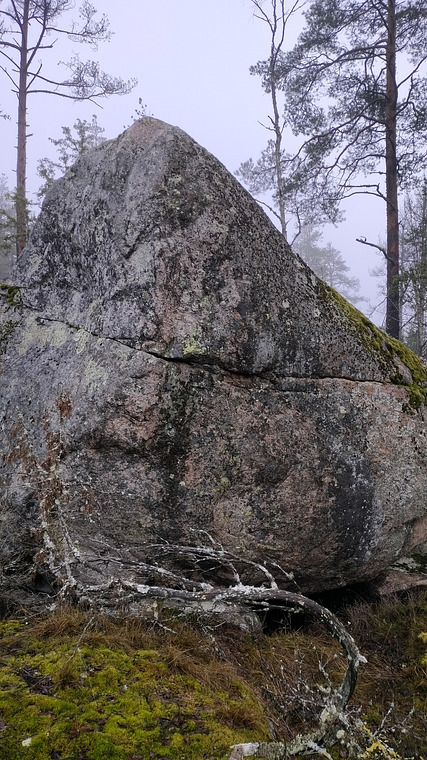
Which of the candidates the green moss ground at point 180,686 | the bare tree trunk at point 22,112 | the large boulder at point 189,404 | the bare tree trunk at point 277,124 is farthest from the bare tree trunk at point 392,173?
the bare tree trunk at point 22,112

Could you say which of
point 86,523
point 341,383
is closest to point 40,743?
point 86,523

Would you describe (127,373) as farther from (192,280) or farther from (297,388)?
(297,388)

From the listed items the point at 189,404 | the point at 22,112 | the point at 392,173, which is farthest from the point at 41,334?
the point at 22,112

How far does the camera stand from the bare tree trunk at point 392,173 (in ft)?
41.2

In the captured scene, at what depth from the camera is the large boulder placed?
407 centimetres

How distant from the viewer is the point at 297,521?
14.6ft

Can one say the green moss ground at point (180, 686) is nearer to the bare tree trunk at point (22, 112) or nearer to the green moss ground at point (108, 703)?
the green moss ground at point (108, 703)

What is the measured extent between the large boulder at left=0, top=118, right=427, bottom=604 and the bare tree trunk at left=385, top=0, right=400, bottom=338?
8231mm

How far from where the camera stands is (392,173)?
506 inches

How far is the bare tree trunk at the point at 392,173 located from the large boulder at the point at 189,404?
8.23 m

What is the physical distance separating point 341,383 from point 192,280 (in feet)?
5.77

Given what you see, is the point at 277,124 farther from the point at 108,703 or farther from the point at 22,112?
the point at 108,703

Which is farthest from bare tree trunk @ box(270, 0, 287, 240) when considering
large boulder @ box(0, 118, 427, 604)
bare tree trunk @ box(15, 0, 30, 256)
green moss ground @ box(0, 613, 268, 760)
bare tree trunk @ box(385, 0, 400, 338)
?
green moss ground @ box(0, 613, 268, 760)

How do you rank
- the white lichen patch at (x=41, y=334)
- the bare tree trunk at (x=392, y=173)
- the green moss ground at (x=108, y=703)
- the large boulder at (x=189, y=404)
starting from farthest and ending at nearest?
the bare tree trunk at (x=392, y=173), the white lichen patch at (x=41, y=334), the large boulder at (x=189, y=404), the green moss ground at (x=108, y=703)
